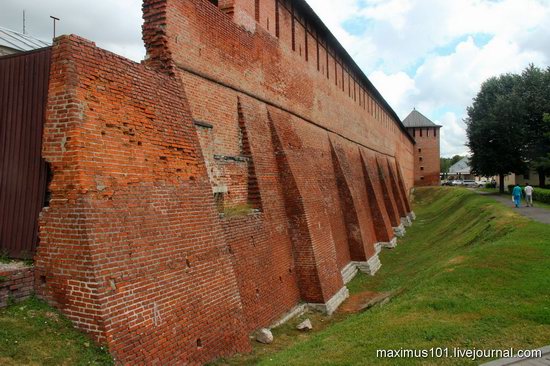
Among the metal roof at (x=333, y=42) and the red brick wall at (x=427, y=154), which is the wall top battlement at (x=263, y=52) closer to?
the metal roof at (x=333, y=42)

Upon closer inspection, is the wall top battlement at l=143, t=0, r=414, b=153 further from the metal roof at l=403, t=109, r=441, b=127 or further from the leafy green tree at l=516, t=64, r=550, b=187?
the metal roof at l=403, t=109, r=441, b=127

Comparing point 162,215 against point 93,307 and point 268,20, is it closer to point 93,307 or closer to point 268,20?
point 93,307

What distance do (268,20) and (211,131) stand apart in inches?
186

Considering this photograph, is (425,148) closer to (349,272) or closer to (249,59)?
(349,272)

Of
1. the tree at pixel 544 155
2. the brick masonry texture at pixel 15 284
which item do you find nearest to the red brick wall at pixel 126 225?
the brick masonry texture at pixel 15 284

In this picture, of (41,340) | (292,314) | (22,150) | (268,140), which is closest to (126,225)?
(41,340)

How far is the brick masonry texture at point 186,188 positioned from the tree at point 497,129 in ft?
66.9

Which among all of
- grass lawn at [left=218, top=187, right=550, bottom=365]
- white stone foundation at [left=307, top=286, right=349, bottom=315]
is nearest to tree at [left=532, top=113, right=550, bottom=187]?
grass lawn at [left=218, top=187, right=550, bottom=365]

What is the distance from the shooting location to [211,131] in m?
8.47

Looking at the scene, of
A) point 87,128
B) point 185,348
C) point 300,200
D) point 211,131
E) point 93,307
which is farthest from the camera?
point 300,200

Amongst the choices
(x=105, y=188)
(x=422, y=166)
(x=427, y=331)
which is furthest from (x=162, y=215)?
(x=422, y=166)

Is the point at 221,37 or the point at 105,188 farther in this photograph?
the point at 221,37

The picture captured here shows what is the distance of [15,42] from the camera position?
56.0ft

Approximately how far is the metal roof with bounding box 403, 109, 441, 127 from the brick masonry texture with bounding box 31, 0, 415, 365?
48.4m
